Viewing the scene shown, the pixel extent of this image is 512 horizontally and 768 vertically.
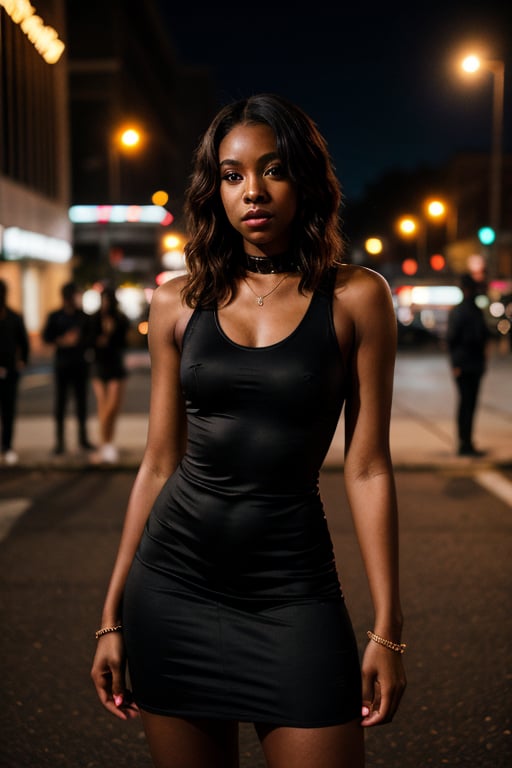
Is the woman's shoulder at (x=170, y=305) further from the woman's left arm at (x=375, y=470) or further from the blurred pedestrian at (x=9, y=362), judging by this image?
the blurred pedestrian at (x=9, y=362)

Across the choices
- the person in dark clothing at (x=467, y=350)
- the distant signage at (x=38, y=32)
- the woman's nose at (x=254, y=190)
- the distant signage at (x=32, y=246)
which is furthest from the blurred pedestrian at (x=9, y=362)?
the distant signage at (x=38, y=32)

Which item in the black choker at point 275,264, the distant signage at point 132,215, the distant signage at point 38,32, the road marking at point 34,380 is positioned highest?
the distant signage at point 38,32

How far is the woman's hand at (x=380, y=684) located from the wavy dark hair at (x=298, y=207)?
0.79m

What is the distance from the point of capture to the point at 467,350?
36.6 feet

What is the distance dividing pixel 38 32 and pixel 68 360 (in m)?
31.5

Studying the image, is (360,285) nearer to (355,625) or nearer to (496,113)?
(355,625)

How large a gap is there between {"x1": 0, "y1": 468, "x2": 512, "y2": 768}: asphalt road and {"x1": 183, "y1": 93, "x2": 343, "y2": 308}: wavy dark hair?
2.26 meters

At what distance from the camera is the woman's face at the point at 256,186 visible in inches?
84.9

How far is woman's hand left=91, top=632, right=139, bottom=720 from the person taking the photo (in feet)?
7.35

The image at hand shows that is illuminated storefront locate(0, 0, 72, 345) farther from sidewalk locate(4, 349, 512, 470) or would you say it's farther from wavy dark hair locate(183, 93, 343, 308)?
wavy dark hair locate(183, 93, 343, 308)

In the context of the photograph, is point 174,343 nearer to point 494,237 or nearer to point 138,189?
point 494,237

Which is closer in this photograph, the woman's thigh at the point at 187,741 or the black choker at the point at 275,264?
the woman's thigh at the point at 187,741

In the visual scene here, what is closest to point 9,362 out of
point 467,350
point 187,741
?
point 467,350

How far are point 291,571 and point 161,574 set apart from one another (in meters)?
0.29
